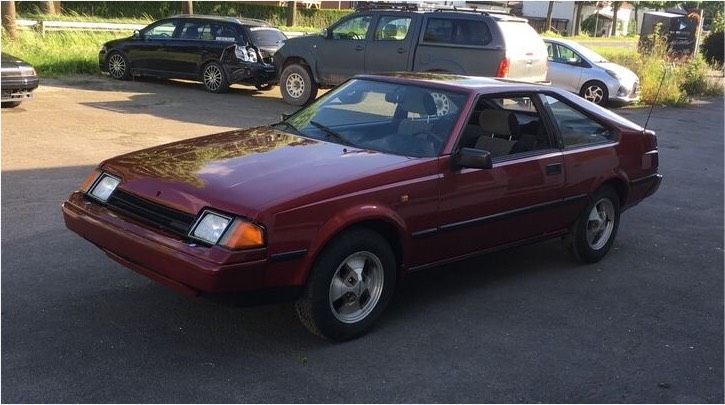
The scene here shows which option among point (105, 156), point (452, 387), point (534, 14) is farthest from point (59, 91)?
point (534, 14)

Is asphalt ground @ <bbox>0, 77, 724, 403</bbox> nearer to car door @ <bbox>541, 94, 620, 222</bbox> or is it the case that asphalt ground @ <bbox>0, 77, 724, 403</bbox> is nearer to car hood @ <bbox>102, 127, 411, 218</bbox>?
car door @ <bbox>541, 94, 620, 222</bbox>

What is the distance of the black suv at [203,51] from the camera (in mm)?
15922

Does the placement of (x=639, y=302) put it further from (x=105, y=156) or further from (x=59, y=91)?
(x=59, y=91)

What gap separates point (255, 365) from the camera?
393 cm

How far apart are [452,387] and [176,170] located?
6.33 feet

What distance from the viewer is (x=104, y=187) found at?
444 centimetres

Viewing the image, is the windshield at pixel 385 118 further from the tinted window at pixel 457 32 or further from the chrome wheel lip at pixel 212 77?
the chrome wheel lip at pixel 212 77

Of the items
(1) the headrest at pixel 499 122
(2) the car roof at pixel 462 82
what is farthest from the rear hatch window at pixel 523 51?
(1) the headrest at pixel 499 122

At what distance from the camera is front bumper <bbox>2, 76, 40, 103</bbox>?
458 inches

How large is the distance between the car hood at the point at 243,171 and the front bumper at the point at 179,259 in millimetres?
196

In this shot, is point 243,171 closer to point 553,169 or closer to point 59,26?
point 553,169

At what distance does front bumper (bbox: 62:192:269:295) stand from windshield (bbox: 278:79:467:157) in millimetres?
1412

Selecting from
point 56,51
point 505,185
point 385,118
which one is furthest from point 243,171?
point 56,51

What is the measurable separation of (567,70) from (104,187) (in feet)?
49.4
